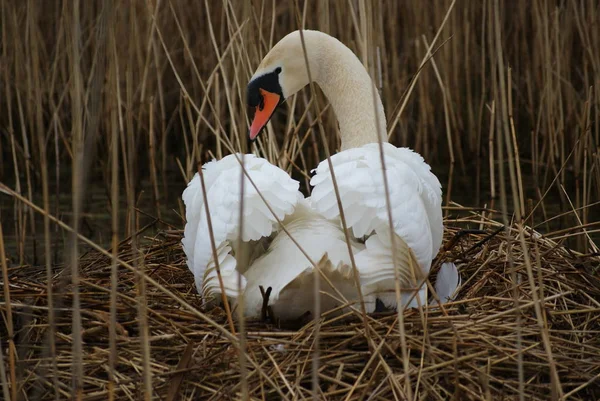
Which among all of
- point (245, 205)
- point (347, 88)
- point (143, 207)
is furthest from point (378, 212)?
point (143, 207)

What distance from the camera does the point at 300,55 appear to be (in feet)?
12.8

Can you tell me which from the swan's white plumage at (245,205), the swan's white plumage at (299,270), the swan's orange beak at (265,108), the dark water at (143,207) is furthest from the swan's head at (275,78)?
the dark water at (143,207)

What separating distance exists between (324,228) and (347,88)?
1.15 meters

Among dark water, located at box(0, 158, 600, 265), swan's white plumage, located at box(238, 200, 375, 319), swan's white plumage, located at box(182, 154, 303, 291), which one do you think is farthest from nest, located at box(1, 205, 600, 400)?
dark water, located at box(0, 158, 600, 265)

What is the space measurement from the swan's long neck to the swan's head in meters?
0.09

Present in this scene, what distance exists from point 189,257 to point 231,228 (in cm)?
44

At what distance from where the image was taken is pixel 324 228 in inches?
117

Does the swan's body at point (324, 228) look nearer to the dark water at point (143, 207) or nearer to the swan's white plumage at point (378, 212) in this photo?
the swan's white plumage at point (378, 212)

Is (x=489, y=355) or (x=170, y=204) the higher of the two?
(x=489, y=355)

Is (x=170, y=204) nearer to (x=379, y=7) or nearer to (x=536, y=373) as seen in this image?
(x=379, y=7)

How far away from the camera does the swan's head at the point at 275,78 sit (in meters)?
3.88

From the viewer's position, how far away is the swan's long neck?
386 cm

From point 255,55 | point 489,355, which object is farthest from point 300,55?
point 489,355

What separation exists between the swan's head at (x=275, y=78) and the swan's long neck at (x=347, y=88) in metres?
0.09
